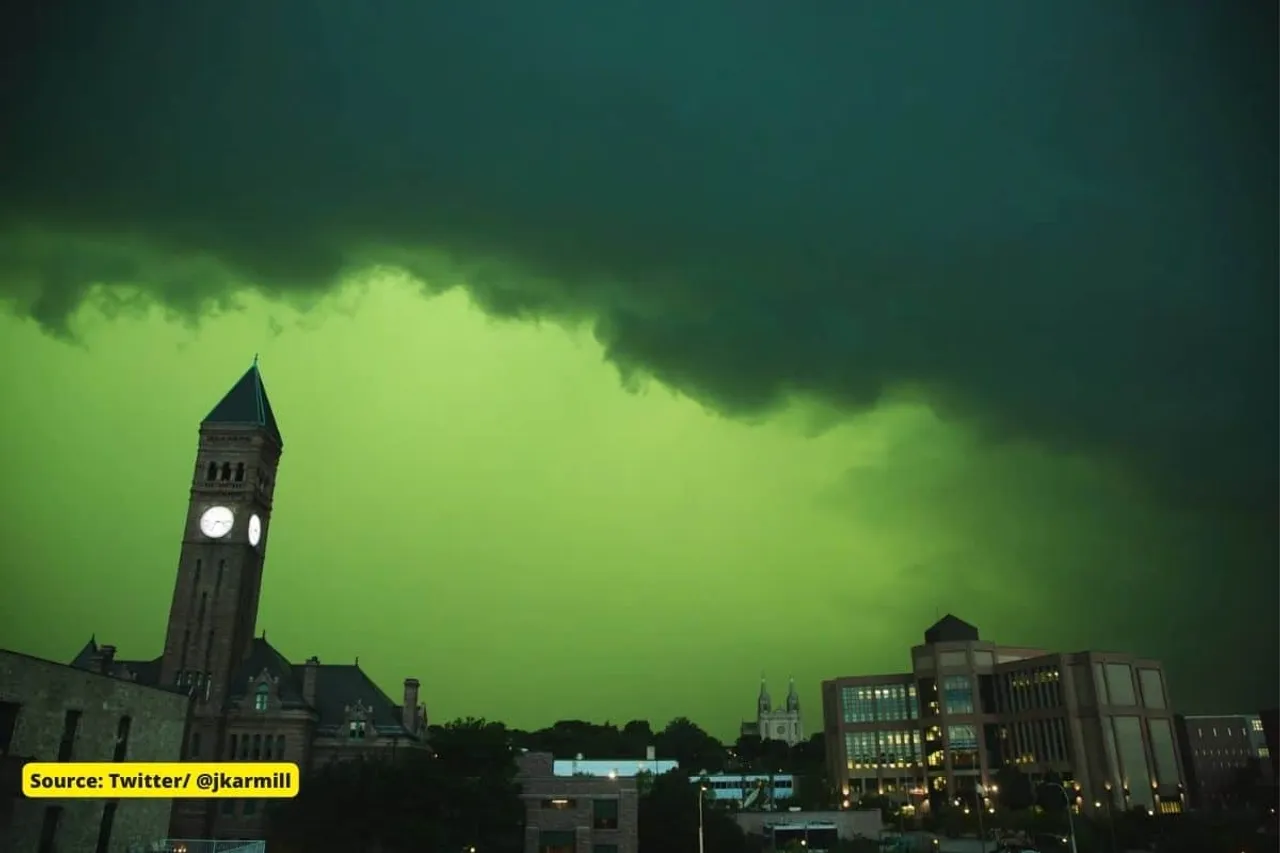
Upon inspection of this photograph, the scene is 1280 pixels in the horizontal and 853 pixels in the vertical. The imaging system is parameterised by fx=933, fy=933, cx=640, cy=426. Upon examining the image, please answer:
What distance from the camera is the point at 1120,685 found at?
159500 millimetres

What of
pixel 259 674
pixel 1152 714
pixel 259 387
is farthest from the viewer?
pixel 1152 714

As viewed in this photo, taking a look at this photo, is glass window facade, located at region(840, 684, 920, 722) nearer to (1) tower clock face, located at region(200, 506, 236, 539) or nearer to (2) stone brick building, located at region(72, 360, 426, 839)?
(2) stone brick building, located at region(72, 360, 426, 839)

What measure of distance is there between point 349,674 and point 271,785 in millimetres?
72150

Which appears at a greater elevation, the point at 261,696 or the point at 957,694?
the point at 957,694

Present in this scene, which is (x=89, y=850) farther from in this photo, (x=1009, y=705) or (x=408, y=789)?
(x=1009, y=705)

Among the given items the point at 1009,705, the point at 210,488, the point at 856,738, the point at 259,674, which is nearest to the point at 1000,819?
the point at 1009,705

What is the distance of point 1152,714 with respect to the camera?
531 feet

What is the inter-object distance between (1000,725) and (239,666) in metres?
131

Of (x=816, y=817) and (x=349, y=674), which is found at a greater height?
(x=349, y=674)

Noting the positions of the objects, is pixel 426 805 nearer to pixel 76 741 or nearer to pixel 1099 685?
pixel 76 741

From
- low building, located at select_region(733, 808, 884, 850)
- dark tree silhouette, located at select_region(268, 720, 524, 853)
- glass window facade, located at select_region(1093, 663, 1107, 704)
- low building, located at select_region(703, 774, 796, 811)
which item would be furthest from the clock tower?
glass window facade, located at select_region(1093, 663, 1107, 704)

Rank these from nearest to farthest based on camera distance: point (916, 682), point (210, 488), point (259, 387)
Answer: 1. point (210, 488)
2. point (259, 387)
3. point (916, 682)

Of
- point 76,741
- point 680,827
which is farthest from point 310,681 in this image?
point 76,741

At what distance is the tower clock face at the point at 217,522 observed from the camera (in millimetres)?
102875
